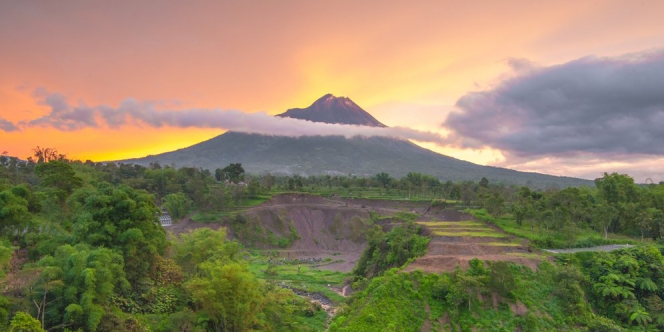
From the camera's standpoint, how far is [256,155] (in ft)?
613

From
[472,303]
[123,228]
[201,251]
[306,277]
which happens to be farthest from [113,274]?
[306,277]

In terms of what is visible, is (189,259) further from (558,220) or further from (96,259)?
(558,220)

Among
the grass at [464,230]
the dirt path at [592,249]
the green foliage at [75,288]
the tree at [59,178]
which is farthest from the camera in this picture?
the grass at [464,230]

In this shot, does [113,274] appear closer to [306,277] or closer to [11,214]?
[11,214]

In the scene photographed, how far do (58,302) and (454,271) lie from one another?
20.7 metres

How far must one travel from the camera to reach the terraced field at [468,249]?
2488cm

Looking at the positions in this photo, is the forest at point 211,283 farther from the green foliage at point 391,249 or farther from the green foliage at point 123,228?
the green foliage at point 391,249

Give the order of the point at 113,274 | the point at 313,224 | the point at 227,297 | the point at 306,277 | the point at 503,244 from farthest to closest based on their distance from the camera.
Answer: the point at 313,224
the point at 306,277
the point at 503,244
the point at 227,297
the point at 113,274

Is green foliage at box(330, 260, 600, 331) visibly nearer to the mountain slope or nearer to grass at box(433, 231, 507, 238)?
grass at box(433, 231, 507, 238)

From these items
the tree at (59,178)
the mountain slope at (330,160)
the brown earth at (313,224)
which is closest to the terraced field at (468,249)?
the brown earth at (313,224)

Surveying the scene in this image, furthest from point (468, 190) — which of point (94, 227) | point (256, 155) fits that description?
point (256, 155)

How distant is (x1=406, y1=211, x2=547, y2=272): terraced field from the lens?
81.6 feet

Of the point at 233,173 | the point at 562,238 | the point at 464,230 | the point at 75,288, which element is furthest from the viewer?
the point at 233,173

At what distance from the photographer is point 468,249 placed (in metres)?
27.2
